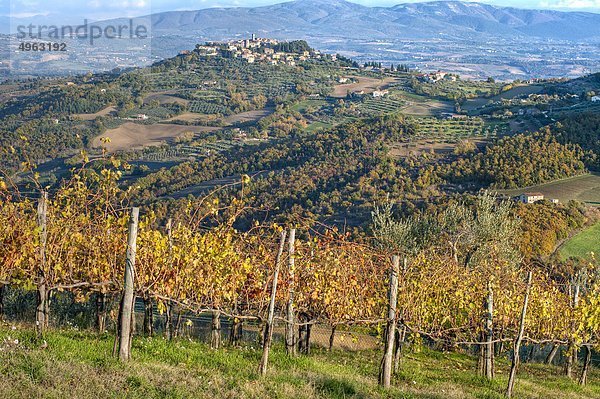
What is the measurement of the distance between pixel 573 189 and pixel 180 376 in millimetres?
35450

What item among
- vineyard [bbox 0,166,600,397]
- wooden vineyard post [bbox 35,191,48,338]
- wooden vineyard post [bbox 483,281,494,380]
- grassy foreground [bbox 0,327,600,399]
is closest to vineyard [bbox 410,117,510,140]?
vineyard [bbox 0,166,600,397]

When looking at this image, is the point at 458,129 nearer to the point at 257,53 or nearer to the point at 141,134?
the point at 141,134

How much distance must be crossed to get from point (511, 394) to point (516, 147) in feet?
118

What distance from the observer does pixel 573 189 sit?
36.6 meters

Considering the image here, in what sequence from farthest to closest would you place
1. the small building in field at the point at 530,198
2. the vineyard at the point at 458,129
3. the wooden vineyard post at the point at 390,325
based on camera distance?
the vineyard at the point at 458,129 → the small building in field at the point at 530,198 → the wooden vineyard post at the point at 390,325

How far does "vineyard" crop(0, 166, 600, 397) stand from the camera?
7.69 metres

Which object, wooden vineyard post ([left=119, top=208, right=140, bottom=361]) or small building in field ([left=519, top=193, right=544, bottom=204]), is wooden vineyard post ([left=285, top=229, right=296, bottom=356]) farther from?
small building in field ([left=519, top=193, right=544, bottom=204])

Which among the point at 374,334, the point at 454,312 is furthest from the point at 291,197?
the point at 454,312

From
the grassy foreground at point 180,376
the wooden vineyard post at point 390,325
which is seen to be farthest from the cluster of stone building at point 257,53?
the wooden vineyard post at point 390,325

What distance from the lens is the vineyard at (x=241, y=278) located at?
769cm

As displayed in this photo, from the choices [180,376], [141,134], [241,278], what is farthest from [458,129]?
[180,376]

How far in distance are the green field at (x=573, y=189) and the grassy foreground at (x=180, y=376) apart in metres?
27.7

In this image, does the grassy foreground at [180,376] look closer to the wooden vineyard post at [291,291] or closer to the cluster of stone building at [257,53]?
the wooden vineyard post at [291,291]

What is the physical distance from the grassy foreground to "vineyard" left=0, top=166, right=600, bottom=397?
0.33 metres
